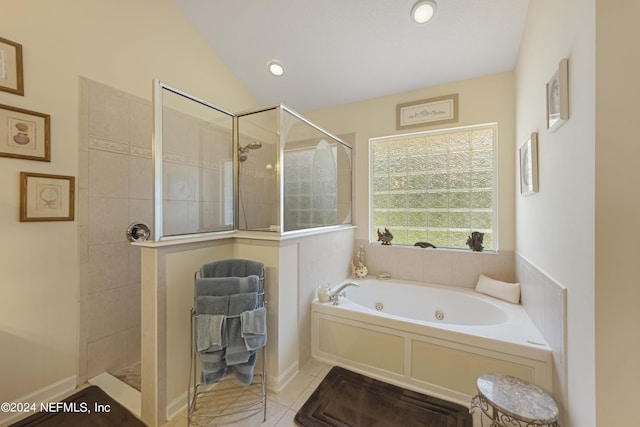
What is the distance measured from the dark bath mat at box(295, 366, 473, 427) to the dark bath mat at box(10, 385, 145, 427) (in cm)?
106

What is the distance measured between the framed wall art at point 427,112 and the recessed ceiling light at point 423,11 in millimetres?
828

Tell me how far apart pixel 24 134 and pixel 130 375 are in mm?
1828

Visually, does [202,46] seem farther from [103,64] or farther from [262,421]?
[262,421]

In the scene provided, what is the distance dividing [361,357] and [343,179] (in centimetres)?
189

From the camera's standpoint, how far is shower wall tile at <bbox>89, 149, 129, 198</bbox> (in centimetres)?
182

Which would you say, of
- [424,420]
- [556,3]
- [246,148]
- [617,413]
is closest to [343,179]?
[246,148]

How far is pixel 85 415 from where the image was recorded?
4.95ft

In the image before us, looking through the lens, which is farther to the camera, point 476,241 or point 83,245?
point 476,241

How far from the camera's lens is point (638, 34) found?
893mm

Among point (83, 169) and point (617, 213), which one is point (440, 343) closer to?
point (617, 213)

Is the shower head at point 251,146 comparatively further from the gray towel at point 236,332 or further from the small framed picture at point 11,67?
the small framed picture at point 11,67

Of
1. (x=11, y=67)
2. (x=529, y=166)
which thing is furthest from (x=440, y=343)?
(x=11, y=67)

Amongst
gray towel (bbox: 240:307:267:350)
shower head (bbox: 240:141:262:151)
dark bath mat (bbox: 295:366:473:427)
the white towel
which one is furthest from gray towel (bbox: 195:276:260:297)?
the white towel

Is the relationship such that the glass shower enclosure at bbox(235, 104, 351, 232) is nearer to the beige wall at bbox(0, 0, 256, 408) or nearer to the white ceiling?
the white ceiling
